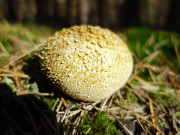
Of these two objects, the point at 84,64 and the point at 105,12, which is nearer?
the point at 84,64

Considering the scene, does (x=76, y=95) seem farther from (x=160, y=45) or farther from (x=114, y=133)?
(x=160, y=45)

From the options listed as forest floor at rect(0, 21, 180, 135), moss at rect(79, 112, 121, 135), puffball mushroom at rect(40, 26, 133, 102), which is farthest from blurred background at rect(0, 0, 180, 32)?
moss at rect(79, 112, 121, 135)

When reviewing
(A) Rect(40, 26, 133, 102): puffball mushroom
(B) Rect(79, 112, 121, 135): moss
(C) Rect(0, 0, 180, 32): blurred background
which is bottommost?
(B) Rect(79, 112, 121, 135): moss

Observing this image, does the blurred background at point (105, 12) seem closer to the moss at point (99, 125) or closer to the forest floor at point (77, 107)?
the forest floor at point (77, 107)

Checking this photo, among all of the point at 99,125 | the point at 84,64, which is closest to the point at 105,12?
the point at 84,64

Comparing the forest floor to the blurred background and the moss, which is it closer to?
the moss

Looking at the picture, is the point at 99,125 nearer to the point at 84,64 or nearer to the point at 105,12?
the point at 84,64
